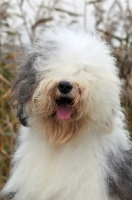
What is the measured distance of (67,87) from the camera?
114 inches

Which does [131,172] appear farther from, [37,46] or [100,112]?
[37,46]

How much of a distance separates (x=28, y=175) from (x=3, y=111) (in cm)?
198

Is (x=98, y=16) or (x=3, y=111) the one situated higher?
(x=98, y=16)

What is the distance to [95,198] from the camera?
3127 mm

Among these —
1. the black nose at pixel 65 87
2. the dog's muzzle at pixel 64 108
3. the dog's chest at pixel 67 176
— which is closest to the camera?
the black nose at pixel 65 87

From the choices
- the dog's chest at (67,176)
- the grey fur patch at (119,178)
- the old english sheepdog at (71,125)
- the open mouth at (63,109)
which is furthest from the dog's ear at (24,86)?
the grey fur patch at (119,178)

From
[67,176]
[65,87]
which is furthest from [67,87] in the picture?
[67,176]

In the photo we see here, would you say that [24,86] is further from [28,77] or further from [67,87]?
[67,87]

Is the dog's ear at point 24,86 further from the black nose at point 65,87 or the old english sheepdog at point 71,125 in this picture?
the black nose at point 65,87

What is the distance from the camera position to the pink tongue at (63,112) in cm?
304

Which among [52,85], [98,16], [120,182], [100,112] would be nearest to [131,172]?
[120,182]

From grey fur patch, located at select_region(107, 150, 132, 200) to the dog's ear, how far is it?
57 cm

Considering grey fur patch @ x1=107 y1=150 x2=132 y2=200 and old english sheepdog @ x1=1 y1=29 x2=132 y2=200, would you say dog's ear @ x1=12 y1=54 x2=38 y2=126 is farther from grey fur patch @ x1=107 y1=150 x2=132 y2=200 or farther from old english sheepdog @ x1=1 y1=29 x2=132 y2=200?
grey fur patch @ x1=107 y1=150 x2=132 y2=200

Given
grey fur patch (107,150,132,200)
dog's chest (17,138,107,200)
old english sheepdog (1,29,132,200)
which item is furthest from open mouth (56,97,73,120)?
grey fur patch (107,150,132,200)
